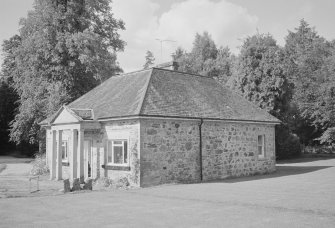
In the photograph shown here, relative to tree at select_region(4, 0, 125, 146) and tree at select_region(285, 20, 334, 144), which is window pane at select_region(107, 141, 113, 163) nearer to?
tree at select_region(4, 0, 125, 146)

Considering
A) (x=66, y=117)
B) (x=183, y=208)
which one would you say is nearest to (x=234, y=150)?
(x=66, y=117)

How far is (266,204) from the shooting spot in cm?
1338

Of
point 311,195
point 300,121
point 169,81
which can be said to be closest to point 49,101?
point 169,81

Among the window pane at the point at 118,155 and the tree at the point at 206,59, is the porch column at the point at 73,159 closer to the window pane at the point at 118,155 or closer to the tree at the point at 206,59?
the window pane at the point at 118,155

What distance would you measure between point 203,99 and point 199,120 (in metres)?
3.06

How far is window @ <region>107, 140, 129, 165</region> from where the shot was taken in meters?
20.2

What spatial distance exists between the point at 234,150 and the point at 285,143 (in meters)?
20.5

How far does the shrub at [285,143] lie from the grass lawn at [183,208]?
2348cm

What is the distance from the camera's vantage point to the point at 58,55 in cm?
3562

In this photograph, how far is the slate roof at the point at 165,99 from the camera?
67.7ft

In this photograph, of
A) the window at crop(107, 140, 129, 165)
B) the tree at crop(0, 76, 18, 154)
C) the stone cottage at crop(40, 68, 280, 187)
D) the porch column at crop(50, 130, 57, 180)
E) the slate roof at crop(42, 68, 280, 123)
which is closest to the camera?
the stone cottage at crop(40, 68, 280, 187)

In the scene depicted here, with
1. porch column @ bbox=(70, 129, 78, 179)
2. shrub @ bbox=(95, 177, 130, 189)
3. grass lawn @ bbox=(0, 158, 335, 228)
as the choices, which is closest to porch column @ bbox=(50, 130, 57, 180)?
porch column @ bbox=(70, 129, 78, 179)

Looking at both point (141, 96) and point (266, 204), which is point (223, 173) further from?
point (266, 204)

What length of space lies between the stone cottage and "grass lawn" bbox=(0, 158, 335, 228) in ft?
7.15
